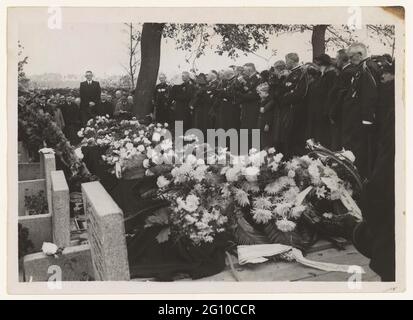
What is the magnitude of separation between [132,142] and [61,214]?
26.2 inches

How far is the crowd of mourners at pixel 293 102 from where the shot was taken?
10.3 feet

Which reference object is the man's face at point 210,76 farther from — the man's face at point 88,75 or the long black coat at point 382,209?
the long black coat at point 382,209

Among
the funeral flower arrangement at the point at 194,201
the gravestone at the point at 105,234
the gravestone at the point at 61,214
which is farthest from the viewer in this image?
the funeral flower arrangement at the point at 194,201

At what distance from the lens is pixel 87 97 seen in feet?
10.1

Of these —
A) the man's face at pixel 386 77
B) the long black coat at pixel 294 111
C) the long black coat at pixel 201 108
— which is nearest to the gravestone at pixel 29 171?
the long black coat at pixel 201 108

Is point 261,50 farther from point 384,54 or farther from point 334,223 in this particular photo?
point 334,223

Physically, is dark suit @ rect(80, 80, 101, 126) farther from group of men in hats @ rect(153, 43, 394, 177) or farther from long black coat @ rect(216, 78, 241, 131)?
long black coat @ rect(216, 78, 241, 131)

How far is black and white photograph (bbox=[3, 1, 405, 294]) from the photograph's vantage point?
305 cm

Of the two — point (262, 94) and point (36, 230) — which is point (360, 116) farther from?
point (36, 230)

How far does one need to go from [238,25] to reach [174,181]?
3.75 feet

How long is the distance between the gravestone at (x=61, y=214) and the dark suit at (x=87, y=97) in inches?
17.1

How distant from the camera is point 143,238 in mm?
3057

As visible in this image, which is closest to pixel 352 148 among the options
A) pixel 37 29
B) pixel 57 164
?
pixel 57 164

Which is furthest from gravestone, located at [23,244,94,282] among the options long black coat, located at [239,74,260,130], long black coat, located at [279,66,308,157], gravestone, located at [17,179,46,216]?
long black coat, located at [279,66,308,157]
